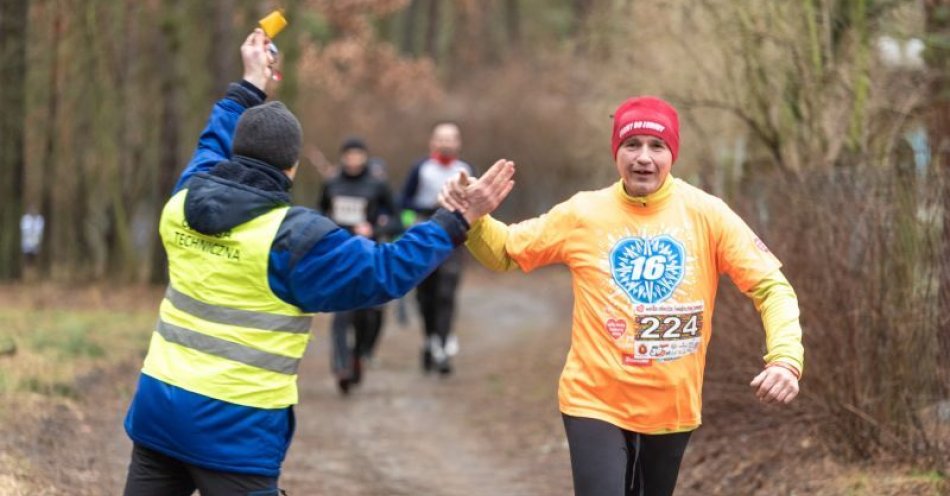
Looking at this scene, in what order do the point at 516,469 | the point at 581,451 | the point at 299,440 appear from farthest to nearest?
the point at 299,440 → the point at 516,469 → the point at 581,451

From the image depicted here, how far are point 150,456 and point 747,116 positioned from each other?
5.86 metres

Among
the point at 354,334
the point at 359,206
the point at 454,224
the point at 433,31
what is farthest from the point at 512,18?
the point at 454,224

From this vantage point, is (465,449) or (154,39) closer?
(465,449)

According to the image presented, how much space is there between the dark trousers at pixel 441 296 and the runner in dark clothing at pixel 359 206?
24.2 inches

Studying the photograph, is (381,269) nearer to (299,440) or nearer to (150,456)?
(150,456)

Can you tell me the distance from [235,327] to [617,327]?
135 cm

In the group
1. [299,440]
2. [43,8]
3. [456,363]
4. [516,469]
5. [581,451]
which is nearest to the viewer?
[581,451]

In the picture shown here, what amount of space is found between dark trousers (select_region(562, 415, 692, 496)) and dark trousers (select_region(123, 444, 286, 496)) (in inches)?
41.3

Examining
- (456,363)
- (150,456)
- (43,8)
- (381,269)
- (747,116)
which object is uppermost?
(43,8)

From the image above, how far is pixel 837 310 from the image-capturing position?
6.95 meters

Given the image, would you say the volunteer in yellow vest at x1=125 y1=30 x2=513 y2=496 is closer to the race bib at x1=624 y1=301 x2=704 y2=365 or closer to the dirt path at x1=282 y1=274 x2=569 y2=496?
the race bib at x1=624 y1=301 x2=704 y2=365

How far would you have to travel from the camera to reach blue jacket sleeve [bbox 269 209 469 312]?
170 inches

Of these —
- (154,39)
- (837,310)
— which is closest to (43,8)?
(154,39)

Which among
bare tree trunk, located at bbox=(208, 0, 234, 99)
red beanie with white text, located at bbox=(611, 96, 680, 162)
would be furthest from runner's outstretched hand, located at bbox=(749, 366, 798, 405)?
bare tree trunk, located at bbox=(208, 0, 234, 99)
